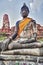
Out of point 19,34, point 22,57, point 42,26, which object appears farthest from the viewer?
point 42,26

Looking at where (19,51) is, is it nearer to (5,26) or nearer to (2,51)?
(2,51)

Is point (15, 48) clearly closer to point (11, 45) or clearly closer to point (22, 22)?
point (11, 45)

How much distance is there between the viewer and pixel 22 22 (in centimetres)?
370

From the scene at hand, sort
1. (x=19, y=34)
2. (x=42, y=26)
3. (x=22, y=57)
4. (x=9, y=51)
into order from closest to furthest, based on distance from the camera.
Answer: (x=22, y=57)
(x=9, y=51)
(x=19, y=34)
(x=42, y=26)

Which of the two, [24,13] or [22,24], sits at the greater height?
[24,13]

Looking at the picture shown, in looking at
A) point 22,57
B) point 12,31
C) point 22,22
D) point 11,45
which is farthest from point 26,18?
point 22,57

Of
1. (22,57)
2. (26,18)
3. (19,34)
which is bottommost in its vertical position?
(22,57)

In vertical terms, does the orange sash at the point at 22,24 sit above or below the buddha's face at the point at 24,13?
below

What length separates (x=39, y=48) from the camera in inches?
123

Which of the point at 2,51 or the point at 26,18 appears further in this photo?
the point at 26,18

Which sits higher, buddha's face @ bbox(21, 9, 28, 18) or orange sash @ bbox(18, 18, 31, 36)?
buddha's face @ bbox(21, 9, 28, 18)

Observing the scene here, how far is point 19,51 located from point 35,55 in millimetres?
232

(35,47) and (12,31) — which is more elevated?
(12,31)

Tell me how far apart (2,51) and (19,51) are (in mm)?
242
